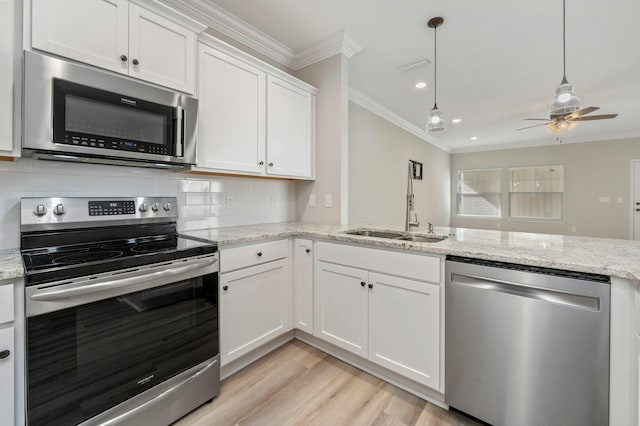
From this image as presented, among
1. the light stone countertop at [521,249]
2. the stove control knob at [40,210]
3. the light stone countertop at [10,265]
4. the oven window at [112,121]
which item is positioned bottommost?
the light stone countertop at [10,265]

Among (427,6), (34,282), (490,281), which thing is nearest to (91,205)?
(34,282)

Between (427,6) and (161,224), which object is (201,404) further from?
(427,6)

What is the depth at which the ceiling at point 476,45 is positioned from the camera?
2.16 metres

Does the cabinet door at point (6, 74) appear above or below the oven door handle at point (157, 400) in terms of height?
above

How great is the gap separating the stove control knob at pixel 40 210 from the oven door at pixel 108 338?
1.95 ft

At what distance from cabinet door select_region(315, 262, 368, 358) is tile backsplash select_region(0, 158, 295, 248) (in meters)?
0.90

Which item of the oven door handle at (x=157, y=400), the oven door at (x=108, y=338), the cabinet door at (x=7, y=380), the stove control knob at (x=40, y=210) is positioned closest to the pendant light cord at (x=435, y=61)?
the oven door at (x=108, y=338)

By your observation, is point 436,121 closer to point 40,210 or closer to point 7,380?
point 40,210

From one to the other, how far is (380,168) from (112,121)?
3736 millimetres

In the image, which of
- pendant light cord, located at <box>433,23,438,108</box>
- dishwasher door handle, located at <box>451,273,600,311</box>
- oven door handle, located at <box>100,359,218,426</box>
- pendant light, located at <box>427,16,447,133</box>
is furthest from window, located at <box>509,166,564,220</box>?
oven door handle, located at <box>100,359,218,426</box>

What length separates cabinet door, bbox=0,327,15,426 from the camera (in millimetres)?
995

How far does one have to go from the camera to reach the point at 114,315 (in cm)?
122

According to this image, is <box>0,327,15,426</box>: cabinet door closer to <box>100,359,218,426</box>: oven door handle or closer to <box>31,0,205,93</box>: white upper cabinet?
<box>100,359,218,426</box>: oven door handle

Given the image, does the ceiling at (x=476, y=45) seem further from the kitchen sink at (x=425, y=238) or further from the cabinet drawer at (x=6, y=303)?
the cabinet drawer at (x=6, y=303)
